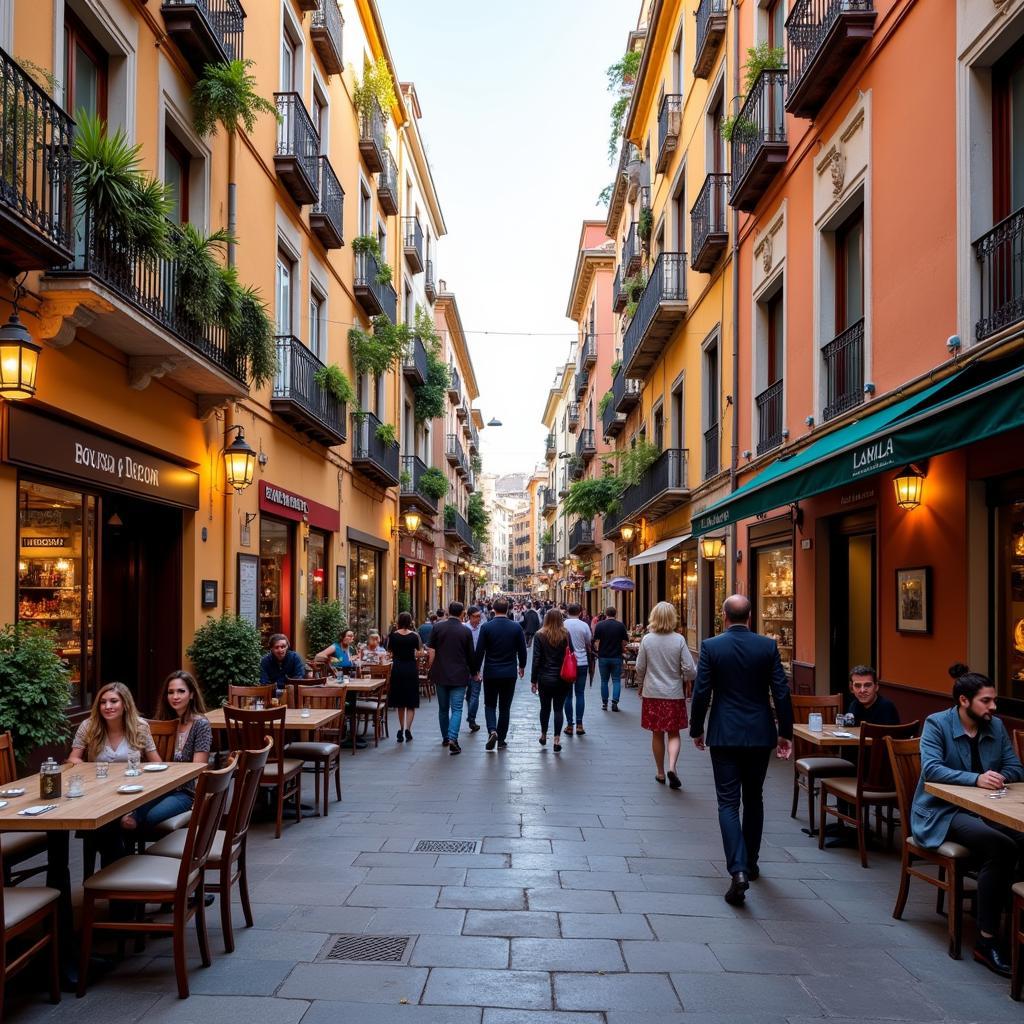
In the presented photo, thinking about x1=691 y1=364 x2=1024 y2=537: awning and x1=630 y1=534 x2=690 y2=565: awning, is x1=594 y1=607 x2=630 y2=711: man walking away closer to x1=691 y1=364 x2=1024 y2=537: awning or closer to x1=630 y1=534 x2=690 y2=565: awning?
x1=630 y1=534 x2=690 y2=565: awning

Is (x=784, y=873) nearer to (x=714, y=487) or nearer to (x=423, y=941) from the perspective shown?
(x=423, y=941)

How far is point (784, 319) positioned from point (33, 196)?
32.3ft

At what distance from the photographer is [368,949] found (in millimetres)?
4957

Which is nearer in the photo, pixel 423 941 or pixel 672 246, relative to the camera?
pixel 423 941

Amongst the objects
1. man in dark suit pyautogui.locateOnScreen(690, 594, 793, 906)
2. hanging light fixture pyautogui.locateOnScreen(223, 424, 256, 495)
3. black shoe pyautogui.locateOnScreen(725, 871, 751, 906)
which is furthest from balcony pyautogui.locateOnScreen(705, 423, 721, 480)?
black shoe pyautogui.locateOnScreen(725, 871, 751, 906)

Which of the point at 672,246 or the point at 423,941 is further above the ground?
the point at 672,246

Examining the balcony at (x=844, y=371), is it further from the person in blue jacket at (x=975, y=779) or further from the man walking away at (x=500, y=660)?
the person in blue jacket at (x=975, y=779)

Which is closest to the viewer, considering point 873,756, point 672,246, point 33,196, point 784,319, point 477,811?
point 33,196

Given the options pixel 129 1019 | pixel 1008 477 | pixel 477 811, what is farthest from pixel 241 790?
pixel 1008 477

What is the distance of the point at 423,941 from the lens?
16.7 ft

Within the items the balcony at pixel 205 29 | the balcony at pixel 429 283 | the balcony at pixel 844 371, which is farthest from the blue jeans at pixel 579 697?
the balcony at pixel 429 283

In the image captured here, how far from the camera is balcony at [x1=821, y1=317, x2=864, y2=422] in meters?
10.4

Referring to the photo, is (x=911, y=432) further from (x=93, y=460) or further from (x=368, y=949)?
(x=93, y=460)

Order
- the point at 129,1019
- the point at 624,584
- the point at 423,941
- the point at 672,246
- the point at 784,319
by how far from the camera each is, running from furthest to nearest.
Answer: the point at 624,584 < the point at 672,246 < the point at 784,319 < the point at 423,941 < the point at 129,1019
